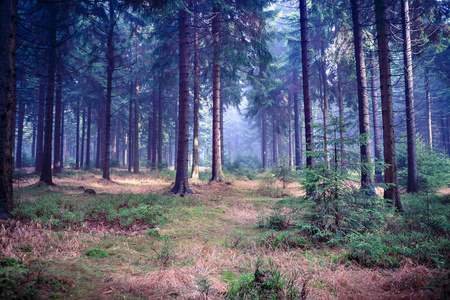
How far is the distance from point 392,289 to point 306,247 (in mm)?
2161

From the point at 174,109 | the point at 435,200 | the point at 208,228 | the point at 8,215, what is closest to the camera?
the point at 8,215

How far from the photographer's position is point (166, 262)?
3.70m

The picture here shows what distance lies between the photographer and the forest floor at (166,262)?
251 cm

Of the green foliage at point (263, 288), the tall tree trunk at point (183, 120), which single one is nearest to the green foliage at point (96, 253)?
the green foliage at point (263, 288)

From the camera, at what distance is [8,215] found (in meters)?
5.16

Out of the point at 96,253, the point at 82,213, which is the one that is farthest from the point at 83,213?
the point at 96,253

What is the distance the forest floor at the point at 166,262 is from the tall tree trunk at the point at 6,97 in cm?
71

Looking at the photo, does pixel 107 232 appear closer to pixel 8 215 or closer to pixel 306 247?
pixel 8 215

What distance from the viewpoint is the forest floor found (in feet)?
8.25

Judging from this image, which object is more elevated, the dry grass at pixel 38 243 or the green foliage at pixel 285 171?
the green foliage at pixel 285 171

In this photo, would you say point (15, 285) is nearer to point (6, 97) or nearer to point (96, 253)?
point (96, 253)

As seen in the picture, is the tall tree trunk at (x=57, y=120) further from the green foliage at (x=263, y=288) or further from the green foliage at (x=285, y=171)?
the green foliage at (x=263, y=288)

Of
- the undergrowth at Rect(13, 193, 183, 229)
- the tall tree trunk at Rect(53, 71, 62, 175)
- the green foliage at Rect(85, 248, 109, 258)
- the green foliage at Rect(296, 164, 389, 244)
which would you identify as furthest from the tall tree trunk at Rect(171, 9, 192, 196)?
the tall tree trunk at Rect(53, 71, 62, 175)

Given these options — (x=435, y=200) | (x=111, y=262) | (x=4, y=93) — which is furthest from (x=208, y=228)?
(x=435, y=200)
